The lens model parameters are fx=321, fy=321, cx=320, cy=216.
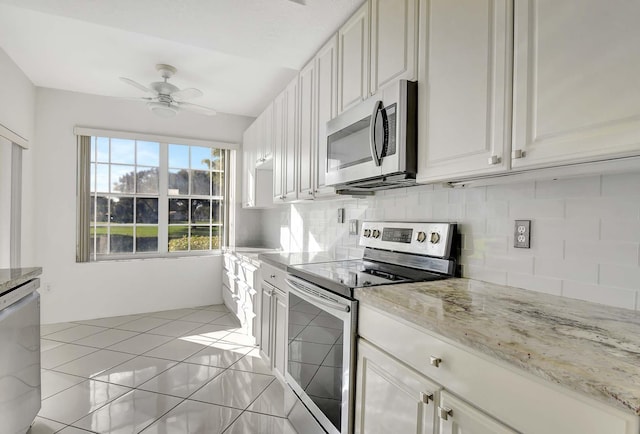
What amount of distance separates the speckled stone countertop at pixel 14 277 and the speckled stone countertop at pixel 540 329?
5.61 feet

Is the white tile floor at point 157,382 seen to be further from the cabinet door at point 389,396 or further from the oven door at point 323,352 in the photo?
the cabinet door at point 389,396

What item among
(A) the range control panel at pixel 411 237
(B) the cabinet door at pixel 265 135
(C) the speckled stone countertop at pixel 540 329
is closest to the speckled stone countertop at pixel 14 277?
(C) the speckled stone countertop at pixel 540 329

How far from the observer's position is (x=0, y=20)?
245 centimetres

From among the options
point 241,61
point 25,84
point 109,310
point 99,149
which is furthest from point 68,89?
point 109,310

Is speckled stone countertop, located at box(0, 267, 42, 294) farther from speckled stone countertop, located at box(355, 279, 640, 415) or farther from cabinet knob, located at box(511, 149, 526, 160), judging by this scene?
cabinet knob, located at box(511, 149, 526, 160)

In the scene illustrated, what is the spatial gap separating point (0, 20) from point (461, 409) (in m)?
3.81

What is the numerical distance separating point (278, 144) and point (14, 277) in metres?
2.22

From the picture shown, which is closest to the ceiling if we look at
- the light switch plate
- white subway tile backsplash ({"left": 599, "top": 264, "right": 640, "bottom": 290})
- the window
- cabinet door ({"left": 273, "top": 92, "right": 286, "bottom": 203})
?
cabinet door ({"left": 273, "top": 92, "right": 286, "bottom": 203})

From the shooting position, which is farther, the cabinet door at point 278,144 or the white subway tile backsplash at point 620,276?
the cabinet door at point 278,144

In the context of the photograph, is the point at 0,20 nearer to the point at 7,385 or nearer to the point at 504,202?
the point at 7,385

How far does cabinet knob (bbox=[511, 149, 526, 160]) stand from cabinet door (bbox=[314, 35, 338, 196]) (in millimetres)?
1215

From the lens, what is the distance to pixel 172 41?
248 cm

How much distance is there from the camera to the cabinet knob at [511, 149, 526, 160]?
3.48 feet

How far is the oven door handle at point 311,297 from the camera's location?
4.73ft
